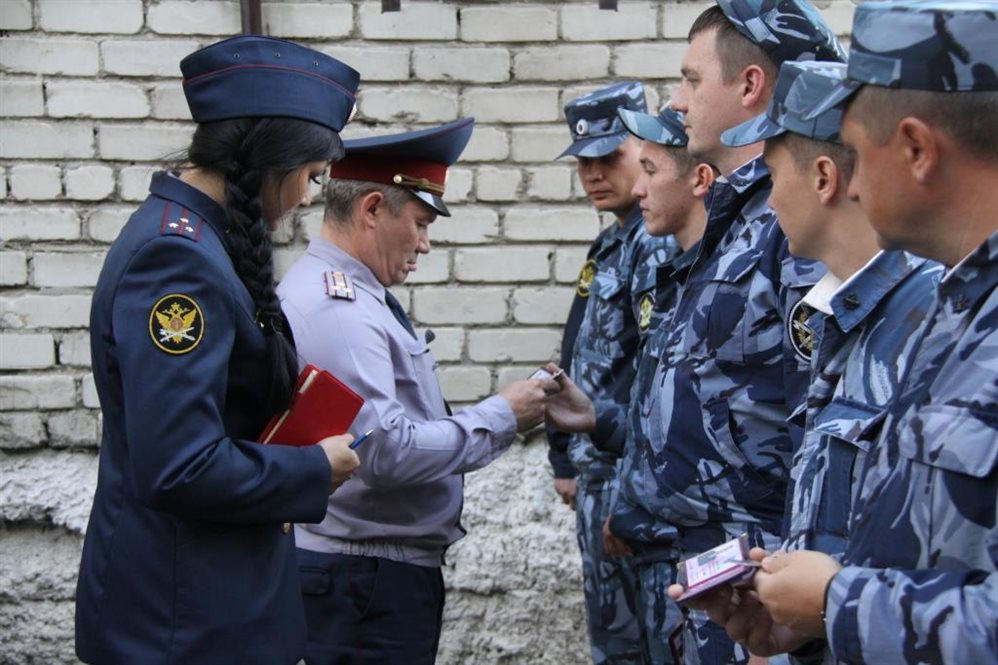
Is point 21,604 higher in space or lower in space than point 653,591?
lower

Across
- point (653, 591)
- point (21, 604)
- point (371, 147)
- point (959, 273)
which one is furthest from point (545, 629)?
point (959, 273)

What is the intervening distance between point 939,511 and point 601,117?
266 centimetres

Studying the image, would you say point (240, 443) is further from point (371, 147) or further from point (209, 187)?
point (371, 147)

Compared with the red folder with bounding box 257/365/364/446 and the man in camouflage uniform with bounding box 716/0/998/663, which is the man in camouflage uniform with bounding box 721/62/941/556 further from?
the red folder with bounding box 257/365/364/446

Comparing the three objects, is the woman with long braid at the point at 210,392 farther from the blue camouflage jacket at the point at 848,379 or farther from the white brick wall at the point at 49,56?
the white brick wall at the point at 49,56

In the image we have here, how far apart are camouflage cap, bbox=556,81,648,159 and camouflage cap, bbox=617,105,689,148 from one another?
0.45m

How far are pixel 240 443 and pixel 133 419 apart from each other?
19cm

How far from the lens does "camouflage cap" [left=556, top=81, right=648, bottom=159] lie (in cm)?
377

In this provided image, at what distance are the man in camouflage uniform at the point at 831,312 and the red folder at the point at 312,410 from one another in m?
0.79

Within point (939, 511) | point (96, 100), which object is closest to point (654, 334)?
point (939, 511)

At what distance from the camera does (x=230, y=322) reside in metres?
2.01

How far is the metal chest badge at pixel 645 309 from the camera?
133 inches

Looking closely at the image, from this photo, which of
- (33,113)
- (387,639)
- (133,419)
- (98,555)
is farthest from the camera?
(33,113)

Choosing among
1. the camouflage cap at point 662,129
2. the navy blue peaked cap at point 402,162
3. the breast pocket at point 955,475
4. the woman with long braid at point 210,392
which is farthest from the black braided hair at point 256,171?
the camouflage cap at point 662,129
